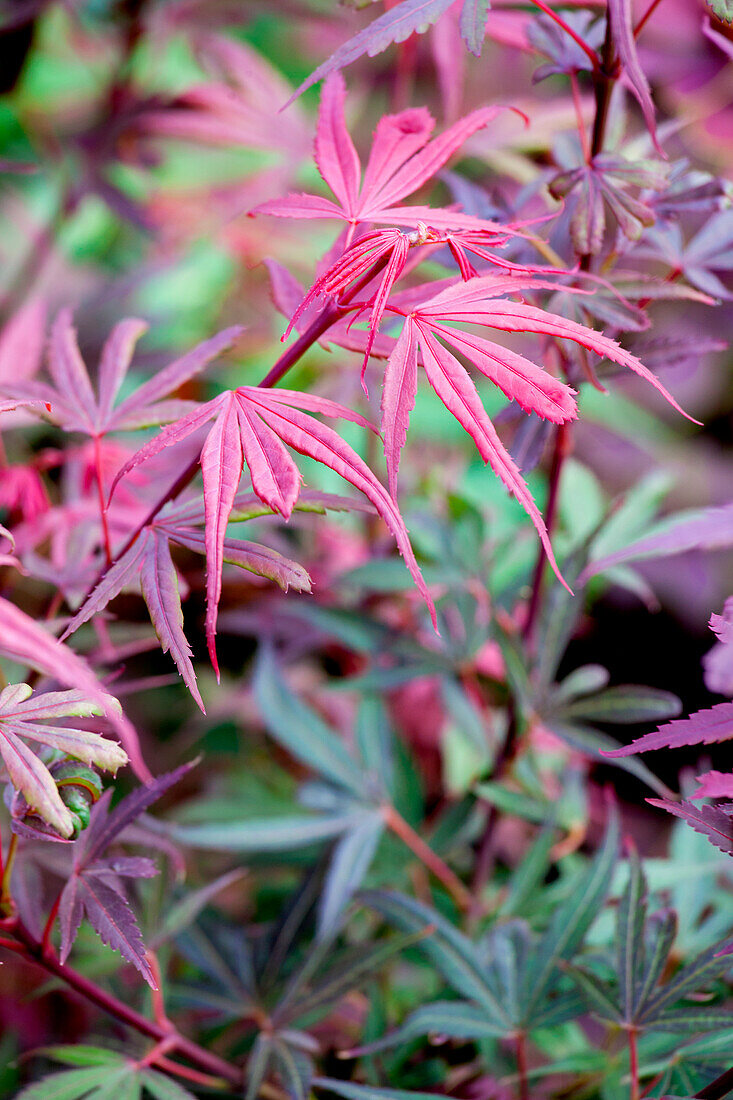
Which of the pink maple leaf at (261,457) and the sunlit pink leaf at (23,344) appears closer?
the pink maple leaf at (261,457)

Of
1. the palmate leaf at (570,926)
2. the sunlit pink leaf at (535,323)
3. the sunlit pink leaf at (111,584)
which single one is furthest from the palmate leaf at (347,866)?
the sunlit pink leaf at (535,323)

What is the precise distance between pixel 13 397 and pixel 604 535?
52 cm

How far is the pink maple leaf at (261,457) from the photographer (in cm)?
36

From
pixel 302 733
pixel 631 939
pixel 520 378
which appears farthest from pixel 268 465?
pixel 302 733

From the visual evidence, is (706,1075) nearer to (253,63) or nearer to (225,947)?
(225,947)

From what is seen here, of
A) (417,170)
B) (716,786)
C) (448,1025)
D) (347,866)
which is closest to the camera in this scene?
(716,786)

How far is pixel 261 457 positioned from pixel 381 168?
188 millimetres

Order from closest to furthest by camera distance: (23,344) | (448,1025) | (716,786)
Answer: (716,786) → (448,1025) → (23,344)

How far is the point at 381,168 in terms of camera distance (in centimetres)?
46

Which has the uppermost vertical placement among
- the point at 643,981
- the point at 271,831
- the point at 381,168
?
the point at 381,168

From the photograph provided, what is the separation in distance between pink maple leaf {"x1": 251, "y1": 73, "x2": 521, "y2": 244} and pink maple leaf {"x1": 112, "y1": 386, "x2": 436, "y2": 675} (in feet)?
0.36

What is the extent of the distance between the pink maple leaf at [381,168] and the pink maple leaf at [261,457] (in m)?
0.11

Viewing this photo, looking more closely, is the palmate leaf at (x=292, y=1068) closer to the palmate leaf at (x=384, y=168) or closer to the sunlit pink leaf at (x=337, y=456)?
the sunlit pink leaf at (x=337, y=456)

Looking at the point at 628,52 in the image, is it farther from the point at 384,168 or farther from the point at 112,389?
the point at 112,389
